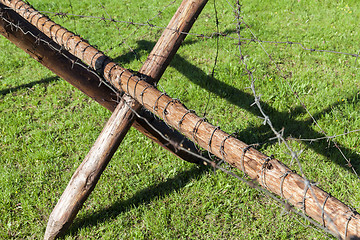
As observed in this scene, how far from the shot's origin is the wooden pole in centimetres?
250

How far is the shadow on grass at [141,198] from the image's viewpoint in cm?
297

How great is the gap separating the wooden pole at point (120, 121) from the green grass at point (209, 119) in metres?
0.43

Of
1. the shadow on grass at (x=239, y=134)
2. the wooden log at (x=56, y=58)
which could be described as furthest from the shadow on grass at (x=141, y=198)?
the wooden log at (x=56, y=58)

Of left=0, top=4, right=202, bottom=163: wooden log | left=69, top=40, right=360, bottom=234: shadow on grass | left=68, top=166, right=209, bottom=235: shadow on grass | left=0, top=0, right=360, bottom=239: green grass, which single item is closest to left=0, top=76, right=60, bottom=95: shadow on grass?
left=0, top=0, right=360, bottom=239: green grass

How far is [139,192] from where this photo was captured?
3213 mm

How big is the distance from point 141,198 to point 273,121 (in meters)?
1.96

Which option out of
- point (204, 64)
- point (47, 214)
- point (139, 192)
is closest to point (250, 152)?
point (139, 192)

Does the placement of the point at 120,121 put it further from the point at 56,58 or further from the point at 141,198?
the point at 141,198

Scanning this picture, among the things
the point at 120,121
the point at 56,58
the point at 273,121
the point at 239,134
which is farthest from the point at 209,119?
the point at 56,58

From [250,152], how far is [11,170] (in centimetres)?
299

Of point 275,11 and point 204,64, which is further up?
point 275,11

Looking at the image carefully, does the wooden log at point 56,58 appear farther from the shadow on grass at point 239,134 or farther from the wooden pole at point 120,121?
the shadow on grass at point 239,134

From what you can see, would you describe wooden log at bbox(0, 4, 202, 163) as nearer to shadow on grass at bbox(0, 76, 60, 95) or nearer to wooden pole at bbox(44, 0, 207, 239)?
wooden pole at bbox(44, 0, 207, 239)

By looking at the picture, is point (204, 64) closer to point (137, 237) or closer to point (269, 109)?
point (269, 109)
